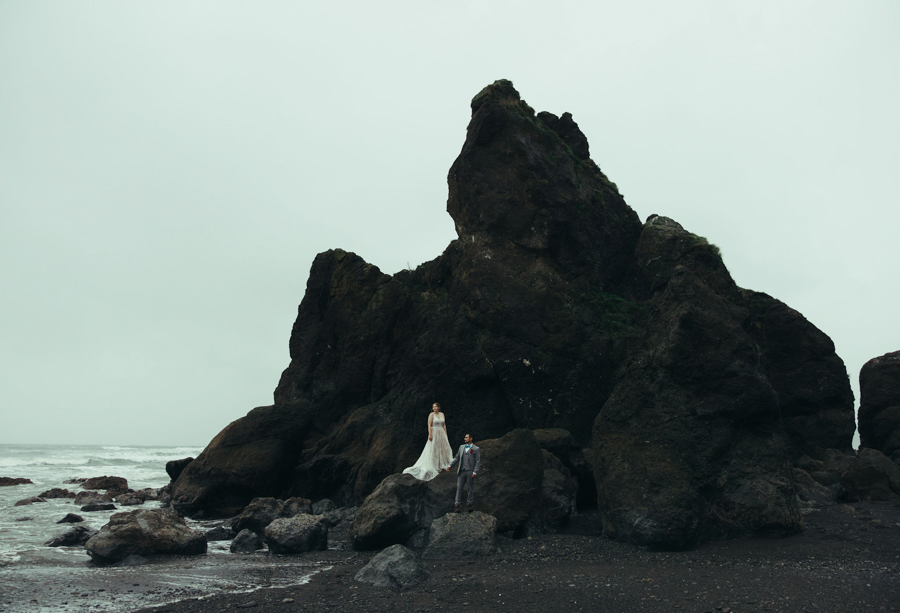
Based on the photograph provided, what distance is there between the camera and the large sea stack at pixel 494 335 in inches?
858

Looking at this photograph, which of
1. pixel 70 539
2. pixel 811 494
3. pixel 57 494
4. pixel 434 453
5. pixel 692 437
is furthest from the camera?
pixel 57 494

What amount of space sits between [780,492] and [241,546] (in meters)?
12.1

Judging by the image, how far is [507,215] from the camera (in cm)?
2444

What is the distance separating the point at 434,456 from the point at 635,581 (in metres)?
8.70

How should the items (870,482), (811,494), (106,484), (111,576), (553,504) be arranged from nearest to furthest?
(111,576) → (553,504) → (811,494) → (870,482) → (106,484)

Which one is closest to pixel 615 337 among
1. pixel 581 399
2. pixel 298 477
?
pixel 581 399

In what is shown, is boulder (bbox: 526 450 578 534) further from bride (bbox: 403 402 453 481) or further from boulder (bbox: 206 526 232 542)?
boulder (bbox: 206 526 232 542)

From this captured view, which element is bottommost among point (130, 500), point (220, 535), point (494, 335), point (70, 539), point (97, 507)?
point (130, 500)

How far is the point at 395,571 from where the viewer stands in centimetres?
969

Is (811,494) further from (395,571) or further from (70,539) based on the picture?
(70,539)

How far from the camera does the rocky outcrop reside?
28859mm

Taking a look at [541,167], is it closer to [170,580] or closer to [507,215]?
[507,215]

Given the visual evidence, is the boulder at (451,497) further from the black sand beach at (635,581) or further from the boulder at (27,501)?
the boulder at (27,501)

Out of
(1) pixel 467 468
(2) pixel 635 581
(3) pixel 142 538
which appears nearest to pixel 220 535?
(3) pixel 142 538
